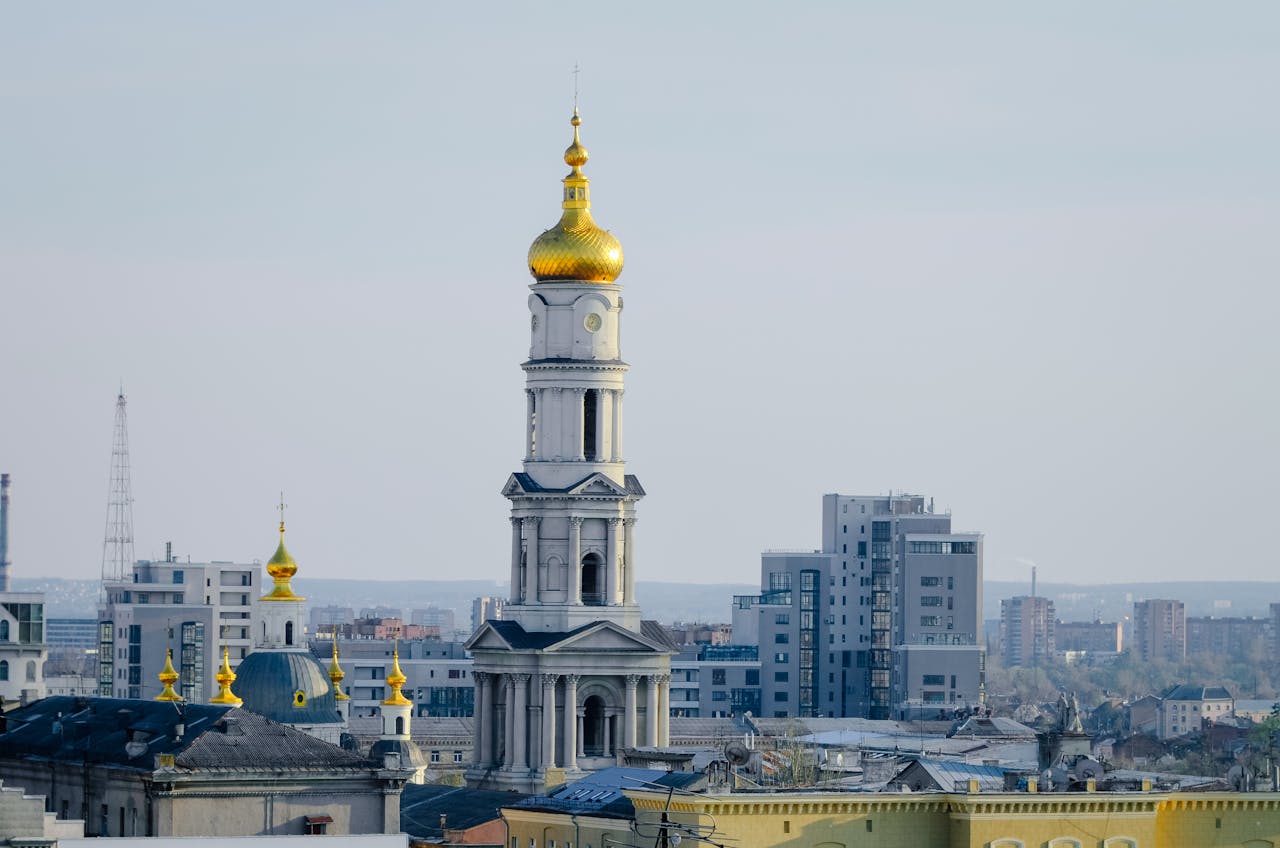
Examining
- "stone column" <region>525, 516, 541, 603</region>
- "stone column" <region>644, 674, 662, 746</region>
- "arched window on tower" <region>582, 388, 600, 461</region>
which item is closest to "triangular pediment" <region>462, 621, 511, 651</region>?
"stone column" <region>525, 516, 541, 603</region>

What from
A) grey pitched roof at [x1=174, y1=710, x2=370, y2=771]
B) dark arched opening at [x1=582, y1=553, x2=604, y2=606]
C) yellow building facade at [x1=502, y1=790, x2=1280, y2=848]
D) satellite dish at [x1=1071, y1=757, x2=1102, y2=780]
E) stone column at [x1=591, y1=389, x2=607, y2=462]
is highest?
stone column at [x1=591, y1=389, x2=607, y2=462]

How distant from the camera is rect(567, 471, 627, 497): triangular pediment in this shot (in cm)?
12450

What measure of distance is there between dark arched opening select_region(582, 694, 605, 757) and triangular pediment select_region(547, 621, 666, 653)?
1.87 m

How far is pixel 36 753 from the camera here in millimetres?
99938

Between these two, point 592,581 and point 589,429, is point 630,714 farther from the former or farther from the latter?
point 589,429

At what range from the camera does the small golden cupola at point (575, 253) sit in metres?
126

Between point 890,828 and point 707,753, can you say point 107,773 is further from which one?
point 707,753

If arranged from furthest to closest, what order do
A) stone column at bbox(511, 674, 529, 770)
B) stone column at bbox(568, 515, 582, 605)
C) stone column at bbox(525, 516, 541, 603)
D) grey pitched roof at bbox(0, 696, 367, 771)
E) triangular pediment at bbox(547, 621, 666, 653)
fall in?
stone column at bbox(525, 516, 541, 603), stone column at bbox(568, 515, 582, 605), triangular pediment at bbox(547, 621, 666, 653), stone column at bbox(511, 674, 529, 770), grey pitched roof at bbox(0, 696, 367, 771)

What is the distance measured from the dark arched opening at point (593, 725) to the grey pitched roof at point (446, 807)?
691 centimetres

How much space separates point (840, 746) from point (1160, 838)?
→ 6445 cm

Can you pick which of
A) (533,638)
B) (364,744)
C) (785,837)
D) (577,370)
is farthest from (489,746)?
(785,837)

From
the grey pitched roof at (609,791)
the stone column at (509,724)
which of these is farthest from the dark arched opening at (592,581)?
the grey pitched roof at (609,791)

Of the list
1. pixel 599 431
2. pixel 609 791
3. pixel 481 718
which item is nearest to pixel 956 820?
pixel 609 791

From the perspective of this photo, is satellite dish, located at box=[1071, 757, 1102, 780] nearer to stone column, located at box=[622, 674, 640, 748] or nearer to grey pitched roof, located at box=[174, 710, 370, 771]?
grey pitched roof, located at box=[174, 710, 370, 771]
